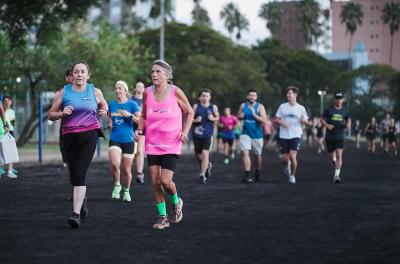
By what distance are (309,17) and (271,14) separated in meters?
5.17

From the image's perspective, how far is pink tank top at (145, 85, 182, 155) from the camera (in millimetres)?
9031

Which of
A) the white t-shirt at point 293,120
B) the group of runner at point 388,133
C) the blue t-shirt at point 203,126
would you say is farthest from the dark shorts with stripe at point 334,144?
the group of runner at point 388,133

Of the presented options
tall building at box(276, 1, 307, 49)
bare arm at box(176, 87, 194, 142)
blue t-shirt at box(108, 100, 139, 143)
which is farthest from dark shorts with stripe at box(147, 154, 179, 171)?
tall building at box(276, 1, 307, 49)

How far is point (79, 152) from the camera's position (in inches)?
357

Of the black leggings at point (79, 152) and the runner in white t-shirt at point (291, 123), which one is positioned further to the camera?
Answer: the runner in white t-shirt at point (291, 123)

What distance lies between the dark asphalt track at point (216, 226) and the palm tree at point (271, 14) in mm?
92418

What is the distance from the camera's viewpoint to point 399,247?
7.62m

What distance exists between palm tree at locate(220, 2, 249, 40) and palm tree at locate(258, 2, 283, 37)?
4.80 metres

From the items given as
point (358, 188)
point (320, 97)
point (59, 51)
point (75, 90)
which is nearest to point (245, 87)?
point (320, 97)

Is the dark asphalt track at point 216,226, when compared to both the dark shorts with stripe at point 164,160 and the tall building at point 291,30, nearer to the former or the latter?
the dark shorts with stripe at point 164,160

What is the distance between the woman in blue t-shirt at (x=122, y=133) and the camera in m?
12.0

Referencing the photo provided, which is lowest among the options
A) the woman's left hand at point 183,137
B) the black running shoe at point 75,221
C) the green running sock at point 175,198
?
the black running shoe at point 75,221

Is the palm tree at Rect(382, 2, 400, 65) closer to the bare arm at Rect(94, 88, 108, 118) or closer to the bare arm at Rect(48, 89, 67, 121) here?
the bare arm at Rect(94, 88, 108, 118)

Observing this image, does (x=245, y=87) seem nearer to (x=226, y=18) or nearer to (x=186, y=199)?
(x=226, y=18)
